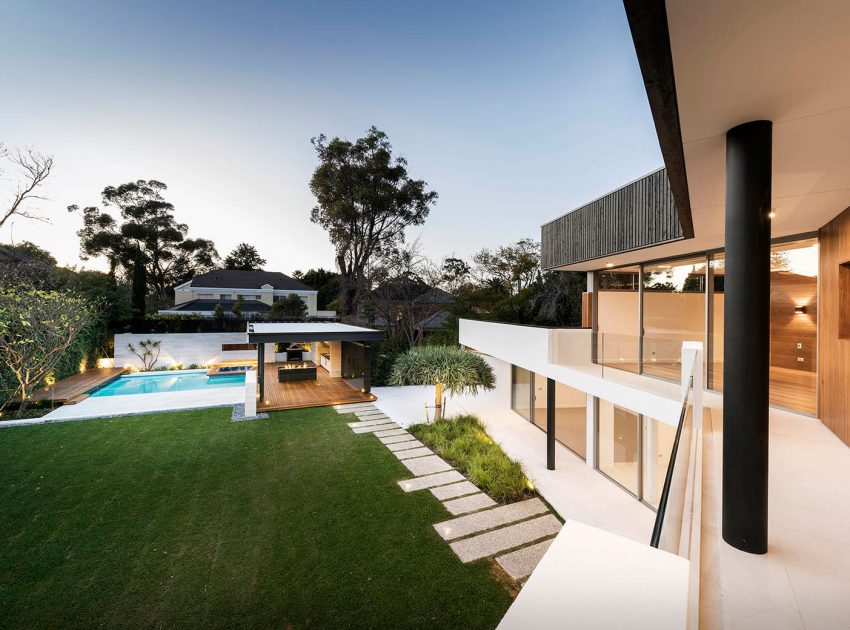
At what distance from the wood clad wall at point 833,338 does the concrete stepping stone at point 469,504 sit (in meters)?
4.51

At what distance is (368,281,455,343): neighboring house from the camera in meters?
18.9

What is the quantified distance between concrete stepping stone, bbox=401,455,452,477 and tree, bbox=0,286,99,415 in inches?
394

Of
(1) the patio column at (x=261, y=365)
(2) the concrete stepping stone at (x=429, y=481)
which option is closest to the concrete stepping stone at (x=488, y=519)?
(2) the concrete stepping stone at (x=429, y=481)

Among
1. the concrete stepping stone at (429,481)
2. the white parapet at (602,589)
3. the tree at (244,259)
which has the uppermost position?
the tree at (244,259)

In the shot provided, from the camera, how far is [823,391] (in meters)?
5.21

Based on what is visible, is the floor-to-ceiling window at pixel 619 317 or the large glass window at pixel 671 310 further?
the floor-to-ceiling window at pixel 619 317

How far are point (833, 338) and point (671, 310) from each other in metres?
3.16

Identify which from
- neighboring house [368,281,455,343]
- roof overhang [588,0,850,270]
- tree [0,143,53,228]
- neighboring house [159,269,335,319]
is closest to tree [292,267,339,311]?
neighboring house [159,269,335,319]

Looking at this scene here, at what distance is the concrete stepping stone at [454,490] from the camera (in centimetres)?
622

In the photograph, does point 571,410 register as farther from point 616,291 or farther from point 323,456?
point 323,456

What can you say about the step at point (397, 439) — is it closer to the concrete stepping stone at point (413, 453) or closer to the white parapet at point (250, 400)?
the concrete stepping stone at point (413, 453)

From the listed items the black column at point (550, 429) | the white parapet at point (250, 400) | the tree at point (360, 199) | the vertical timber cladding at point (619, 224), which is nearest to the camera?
the vertical timber cladding at point (619, 224)

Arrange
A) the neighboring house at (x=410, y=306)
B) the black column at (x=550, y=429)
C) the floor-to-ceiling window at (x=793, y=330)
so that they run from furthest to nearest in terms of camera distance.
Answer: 1. the neighboring house at (x=410, y=306)
2. the black column at (x=550, y=429)
3. the floor-to-ceiling window at (x=793, y=330)

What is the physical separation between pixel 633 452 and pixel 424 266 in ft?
48.7
